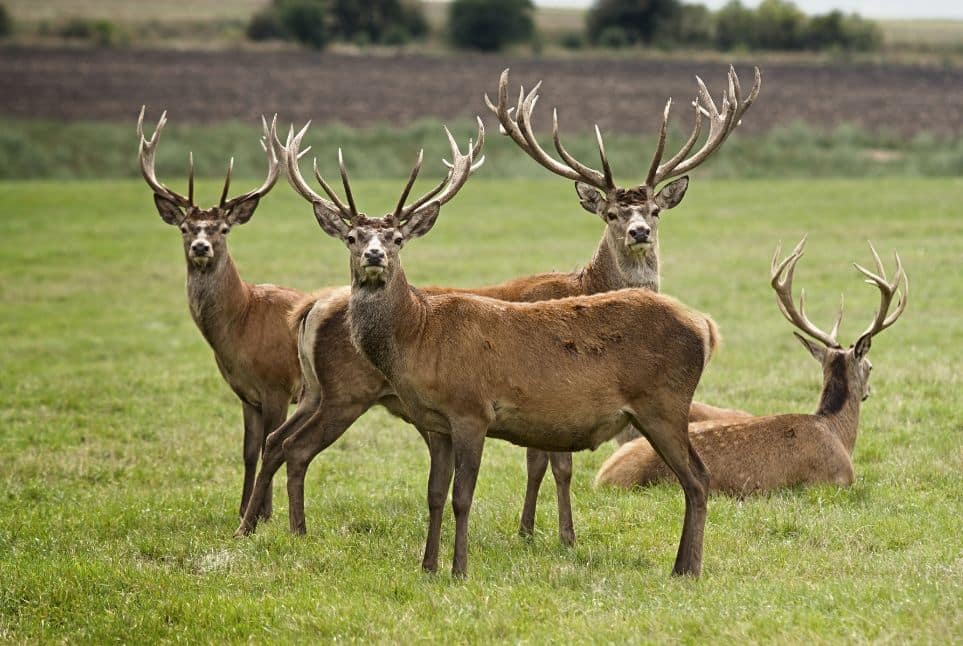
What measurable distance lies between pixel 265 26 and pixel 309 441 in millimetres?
71923

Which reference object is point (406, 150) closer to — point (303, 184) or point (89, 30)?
point (303, 184)

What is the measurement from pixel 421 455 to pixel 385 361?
4.28 metres

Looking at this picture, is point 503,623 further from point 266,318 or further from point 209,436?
point 209,436

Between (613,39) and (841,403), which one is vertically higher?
(613,39)

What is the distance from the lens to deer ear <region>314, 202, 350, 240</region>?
8.30m

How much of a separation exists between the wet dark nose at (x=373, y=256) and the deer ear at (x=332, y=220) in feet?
1.70

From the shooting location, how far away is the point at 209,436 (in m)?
13.2

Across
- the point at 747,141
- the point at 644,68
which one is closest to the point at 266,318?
the point at 747,141

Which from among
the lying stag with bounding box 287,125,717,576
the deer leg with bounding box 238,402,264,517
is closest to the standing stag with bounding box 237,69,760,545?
the lying stag with bounding box 287,125,717,576

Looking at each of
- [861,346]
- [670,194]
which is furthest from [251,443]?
[861,346]

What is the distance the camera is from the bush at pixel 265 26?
76.9 metres

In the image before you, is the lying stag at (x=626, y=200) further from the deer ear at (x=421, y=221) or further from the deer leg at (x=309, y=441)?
the deer ear at (x=421, y=221)

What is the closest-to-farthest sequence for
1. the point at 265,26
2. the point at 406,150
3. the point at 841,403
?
the point at 841,403 → the point at 406,150 → the point at 265,26

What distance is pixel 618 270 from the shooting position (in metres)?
10.3
